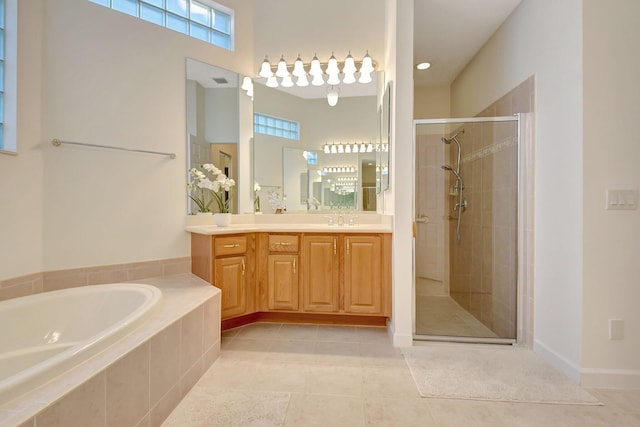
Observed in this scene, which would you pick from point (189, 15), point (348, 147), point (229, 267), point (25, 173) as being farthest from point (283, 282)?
point (189, 15)

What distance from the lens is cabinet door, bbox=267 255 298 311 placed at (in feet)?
8.43

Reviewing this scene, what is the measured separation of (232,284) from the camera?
2.44m

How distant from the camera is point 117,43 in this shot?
2344 mm

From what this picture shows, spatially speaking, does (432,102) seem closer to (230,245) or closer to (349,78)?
(349,78)

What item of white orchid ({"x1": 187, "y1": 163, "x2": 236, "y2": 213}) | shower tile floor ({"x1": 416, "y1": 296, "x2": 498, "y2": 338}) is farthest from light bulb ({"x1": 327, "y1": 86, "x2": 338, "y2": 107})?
shower tile floor ({"x1": 416, "y1": 296, "x2": 498, "y2": 338})

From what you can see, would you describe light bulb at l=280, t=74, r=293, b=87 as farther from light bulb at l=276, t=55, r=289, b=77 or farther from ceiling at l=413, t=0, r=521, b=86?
ceiling at l=413, t=0, r=521, b=86

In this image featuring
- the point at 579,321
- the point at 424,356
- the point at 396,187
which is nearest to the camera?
the point at 579,321

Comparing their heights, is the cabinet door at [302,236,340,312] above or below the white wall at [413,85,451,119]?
below

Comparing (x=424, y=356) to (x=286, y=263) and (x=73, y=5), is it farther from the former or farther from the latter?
(x=73, y=5)

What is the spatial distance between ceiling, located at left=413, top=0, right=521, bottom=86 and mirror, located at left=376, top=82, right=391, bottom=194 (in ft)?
2.11

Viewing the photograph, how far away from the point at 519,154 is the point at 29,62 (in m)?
3.49

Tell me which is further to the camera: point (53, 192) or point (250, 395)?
point (53, 192)

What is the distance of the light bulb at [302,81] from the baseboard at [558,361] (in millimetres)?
2952

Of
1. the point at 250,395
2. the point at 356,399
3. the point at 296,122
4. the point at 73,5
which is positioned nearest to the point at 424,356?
the point at 356,399
